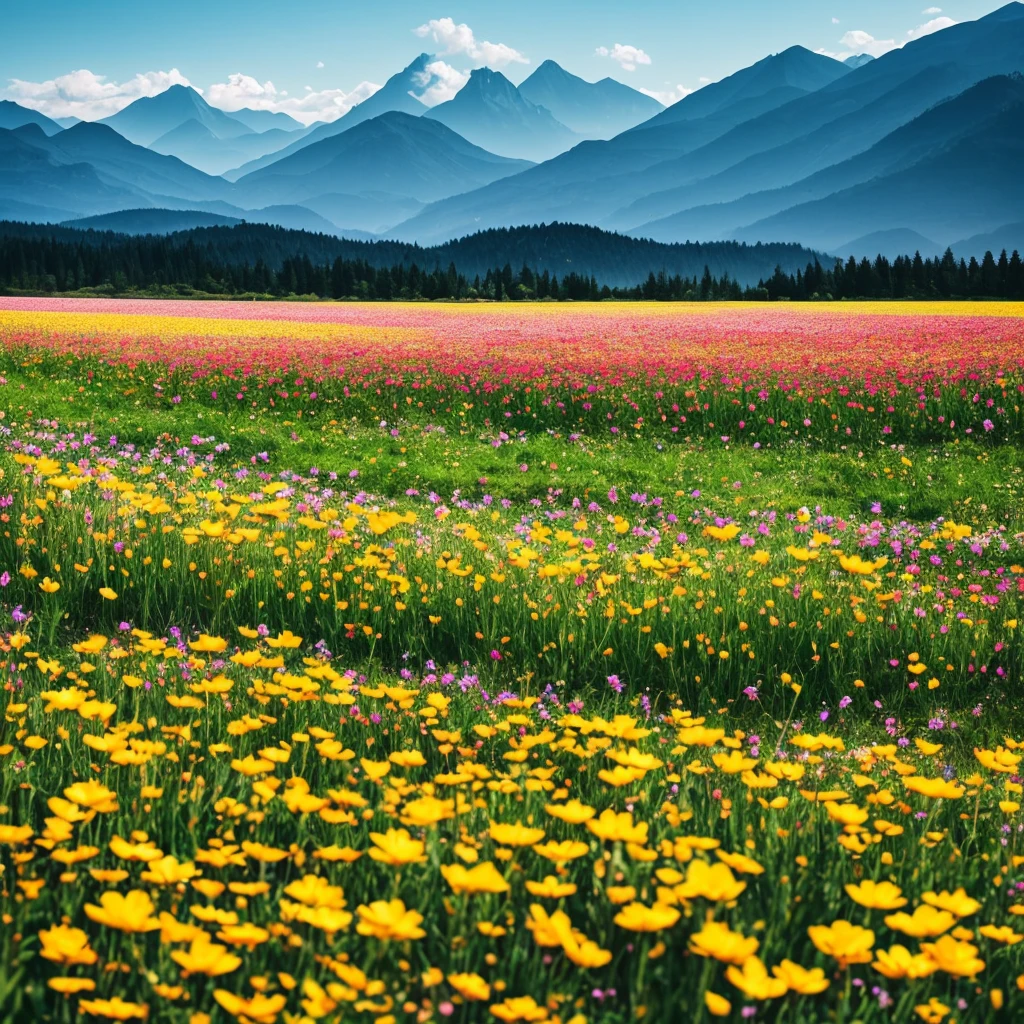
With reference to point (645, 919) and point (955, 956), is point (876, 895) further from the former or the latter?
point (645, 919)

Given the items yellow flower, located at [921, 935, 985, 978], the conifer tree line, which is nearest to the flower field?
yellow flower, located at [921, 935, 985, 978]

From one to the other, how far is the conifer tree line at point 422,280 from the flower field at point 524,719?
9398 cm

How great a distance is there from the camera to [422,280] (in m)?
121

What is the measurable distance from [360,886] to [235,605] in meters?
4.54

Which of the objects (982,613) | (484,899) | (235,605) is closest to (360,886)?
(484,899)

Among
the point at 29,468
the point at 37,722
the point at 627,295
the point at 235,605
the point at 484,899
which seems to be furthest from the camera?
the point at 627,295

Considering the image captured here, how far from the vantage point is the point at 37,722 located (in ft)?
12.5

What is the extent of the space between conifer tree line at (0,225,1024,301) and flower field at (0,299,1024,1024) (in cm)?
9398

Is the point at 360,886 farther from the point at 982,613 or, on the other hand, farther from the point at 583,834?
the point at 982,613

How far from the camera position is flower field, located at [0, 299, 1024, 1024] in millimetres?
2184

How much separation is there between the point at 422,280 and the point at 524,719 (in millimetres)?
122371

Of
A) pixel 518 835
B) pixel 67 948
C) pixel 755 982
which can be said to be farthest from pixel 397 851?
pixel 755 982

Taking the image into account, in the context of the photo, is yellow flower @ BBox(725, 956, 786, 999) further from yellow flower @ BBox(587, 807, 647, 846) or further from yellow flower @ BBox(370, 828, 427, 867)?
yellow flower @ BBox(370, 828, 427, 867)

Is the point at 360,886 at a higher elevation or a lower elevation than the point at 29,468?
lower
